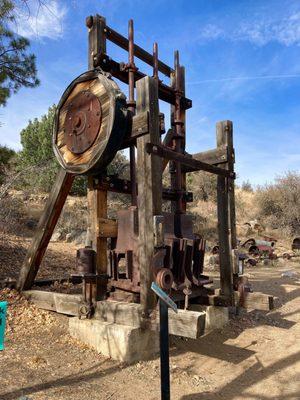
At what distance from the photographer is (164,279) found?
13.3 ft

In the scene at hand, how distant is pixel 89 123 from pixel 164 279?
2.06m

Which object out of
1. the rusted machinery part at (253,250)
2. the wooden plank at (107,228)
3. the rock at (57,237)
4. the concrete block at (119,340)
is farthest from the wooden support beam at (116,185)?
the rusted machinery part at (253,250)

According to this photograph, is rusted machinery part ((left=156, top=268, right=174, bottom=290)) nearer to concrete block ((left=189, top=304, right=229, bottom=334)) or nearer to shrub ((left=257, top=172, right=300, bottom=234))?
concrete block ((left=189, top=304, right=229, bottom=334))

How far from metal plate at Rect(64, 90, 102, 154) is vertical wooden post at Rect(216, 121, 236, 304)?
204 centimetres

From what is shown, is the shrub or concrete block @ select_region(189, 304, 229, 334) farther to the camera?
the shrub

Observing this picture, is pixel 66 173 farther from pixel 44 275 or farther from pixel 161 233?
pixel 44 275

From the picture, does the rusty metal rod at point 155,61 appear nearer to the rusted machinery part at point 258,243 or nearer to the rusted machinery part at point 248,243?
the rusted machinery part at point 258,243

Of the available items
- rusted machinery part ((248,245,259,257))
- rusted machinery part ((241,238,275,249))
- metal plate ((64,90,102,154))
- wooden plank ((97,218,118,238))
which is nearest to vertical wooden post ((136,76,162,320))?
Answer: metal plate ((64,90,102,154))

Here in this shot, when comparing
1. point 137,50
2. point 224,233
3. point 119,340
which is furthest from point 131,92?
point 119,340

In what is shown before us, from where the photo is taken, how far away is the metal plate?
182 inches

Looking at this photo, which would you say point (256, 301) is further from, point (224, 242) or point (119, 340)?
point (119, 340)

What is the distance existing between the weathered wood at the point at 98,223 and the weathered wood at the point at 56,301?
1.72 feet

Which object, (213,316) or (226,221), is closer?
(213,316)

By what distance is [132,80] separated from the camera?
5141 millimetres
